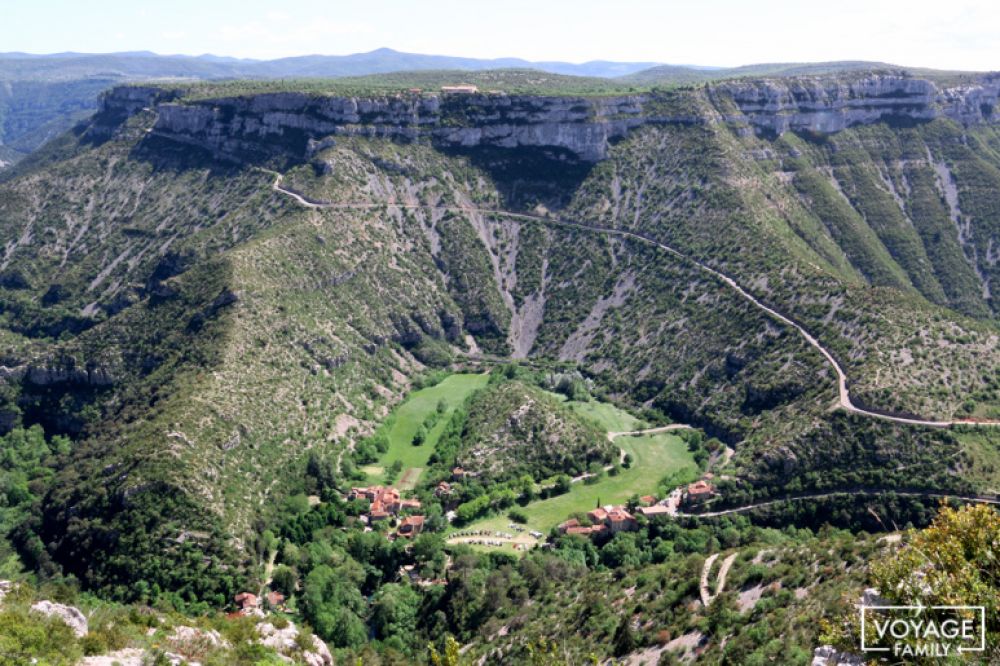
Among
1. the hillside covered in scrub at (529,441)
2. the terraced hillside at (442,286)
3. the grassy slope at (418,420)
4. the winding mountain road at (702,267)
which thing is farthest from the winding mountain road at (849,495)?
the grassy slope at (418,420)

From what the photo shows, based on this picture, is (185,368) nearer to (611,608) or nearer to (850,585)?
(611,608)

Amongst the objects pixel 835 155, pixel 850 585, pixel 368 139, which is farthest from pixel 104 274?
pixel 835 155

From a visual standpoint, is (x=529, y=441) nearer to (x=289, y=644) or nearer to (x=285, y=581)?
(x=285, y=581)

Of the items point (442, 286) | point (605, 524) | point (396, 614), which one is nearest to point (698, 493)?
point (605, 524)

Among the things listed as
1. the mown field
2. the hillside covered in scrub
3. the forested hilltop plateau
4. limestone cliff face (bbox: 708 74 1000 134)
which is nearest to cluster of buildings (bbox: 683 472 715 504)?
the forested hilltop plateau

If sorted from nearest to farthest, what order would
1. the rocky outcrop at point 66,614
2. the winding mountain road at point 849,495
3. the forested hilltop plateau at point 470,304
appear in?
1. the rocky outcrop at point 66,614
2. the winding mountain road at point 849,495
3. the forested hilltop plateau at point 470,304

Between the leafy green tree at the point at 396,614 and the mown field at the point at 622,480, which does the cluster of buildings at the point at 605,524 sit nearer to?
the mown field at the point at 622,480
